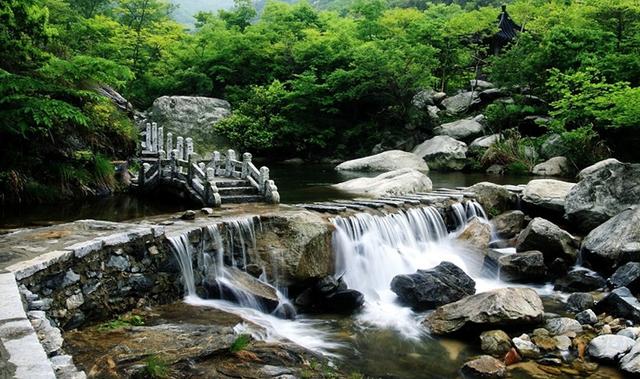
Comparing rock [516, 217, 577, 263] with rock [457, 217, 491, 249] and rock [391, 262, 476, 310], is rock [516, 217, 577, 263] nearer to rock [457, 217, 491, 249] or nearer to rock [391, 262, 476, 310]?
rock [457, 217, 491, 249]

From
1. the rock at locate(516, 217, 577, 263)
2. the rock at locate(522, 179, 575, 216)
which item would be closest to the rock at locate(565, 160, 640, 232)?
the rock at locate(522, 179, 575, 216)

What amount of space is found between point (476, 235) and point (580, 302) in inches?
159

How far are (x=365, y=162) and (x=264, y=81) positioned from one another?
567 inches

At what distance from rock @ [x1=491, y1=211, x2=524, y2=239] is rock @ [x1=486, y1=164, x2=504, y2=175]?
12.0 metres

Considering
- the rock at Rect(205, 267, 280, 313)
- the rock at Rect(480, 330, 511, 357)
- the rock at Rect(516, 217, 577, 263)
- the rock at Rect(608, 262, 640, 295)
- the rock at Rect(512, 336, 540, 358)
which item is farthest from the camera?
the rock at Rect(516, 217, 577, 263)

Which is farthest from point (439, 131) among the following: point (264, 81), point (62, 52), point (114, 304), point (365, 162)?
point (114, 304)

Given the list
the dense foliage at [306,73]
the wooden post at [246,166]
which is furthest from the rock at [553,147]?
the wooden post at [246,166]

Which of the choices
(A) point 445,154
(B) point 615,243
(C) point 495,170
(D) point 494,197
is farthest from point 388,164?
(B) point 615,243

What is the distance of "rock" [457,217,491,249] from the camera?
44.3 feet

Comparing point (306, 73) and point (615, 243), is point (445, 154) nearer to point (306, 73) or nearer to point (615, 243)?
point (306, 73)

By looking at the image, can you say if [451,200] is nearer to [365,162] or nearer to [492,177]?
[492,177]

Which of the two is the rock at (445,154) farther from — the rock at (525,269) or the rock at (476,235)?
the rock at (525,269)

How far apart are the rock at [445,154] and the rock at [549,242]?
612 inches

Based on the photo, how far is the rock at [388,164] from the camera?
27125mm
